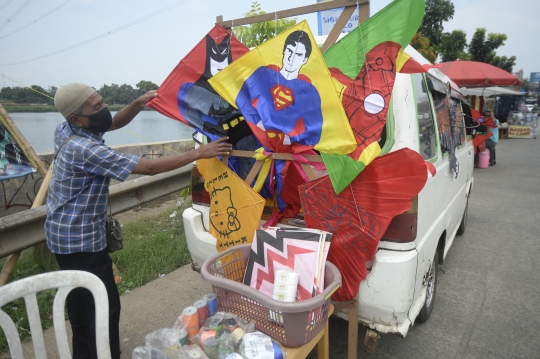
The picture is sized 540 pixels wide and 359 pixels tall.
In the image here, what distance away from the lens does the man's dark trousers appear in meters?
2.05

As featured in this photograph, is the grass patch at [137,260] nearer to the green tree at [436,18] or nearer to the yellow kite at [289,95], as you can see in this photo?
the yellow kite at [289,95]

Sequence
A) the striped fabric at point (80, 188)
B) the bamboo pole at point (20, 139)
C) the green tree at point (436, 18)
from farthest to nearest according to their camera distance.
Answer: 1. the green tree at point (436, 18)
2. the bamboo pole at point (20, 139)
3. the striped fabric at point (80, 188)

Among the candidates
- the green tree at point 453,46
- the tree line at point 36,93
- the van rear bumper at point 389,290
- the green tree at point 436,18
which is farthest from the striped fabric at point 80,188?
the green tree at point 453,46

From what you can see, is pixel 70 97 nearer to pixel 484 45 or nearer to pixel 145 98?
pixel 145 98

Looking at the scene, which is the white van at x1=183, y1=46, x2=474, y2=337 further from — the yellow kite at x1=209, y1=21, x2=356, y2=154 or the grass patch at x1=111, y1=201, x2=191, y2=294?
the grass patch at x1=111, y1=201, x2=191, y2=294

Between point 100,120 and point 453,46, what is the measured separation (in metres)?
25.6

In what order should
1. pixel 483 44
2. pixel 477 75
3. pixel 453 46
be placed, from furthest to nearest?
pixel 483 44, pixel 453 46, pixel 477 75

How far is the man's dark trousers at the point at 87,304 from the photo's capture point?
6.72ft

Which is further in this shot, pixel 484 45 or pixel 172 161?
pixel 484 45

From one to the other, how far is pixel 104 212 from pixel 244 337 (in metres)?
1.15

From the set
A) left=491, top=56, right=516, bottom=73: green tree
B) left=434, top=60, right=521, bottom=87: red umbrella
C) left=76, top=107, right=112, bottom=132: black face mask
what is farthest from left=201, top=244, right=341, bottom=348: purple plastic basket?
left=491, top=56, right=516, bottom=73: green tree

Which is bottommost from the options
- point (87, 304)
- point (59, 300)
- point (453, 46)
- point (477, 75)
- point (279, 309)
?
point (87, 304)

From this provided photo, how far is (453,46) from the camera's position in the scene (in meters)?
22.8

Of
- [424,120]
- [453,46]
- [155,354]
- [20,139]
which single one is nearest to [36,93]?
[20,139]
